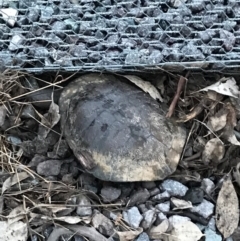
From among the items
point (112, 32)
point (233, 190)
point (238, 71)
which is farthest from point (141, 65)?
point (233, 190)

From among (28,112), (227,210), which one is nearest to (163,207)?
(227,210)

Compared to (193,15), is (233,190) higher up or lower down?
lower down

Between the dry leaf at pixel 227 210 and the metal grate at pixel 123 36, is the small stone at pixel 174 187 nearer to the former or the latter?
the dry leaf at pixel 227 210

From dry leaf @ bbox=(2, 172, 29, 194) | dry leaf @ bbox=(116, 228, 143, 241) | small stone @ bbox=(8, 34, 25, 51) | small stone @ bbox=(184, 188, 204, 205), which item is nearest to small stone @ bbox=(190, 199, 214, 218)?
small stone @ bbox=(184, 188, 204, 205)

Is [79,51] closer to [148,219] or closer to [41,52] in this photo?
[41,52]

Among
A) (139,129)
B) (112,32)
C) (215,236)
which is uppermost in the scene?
(112,32)

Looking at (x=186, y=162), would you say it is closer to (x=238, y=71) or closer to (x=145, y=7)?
(x=238, y=71)

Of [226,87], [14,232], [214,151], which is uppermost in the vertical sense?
[226,87]
